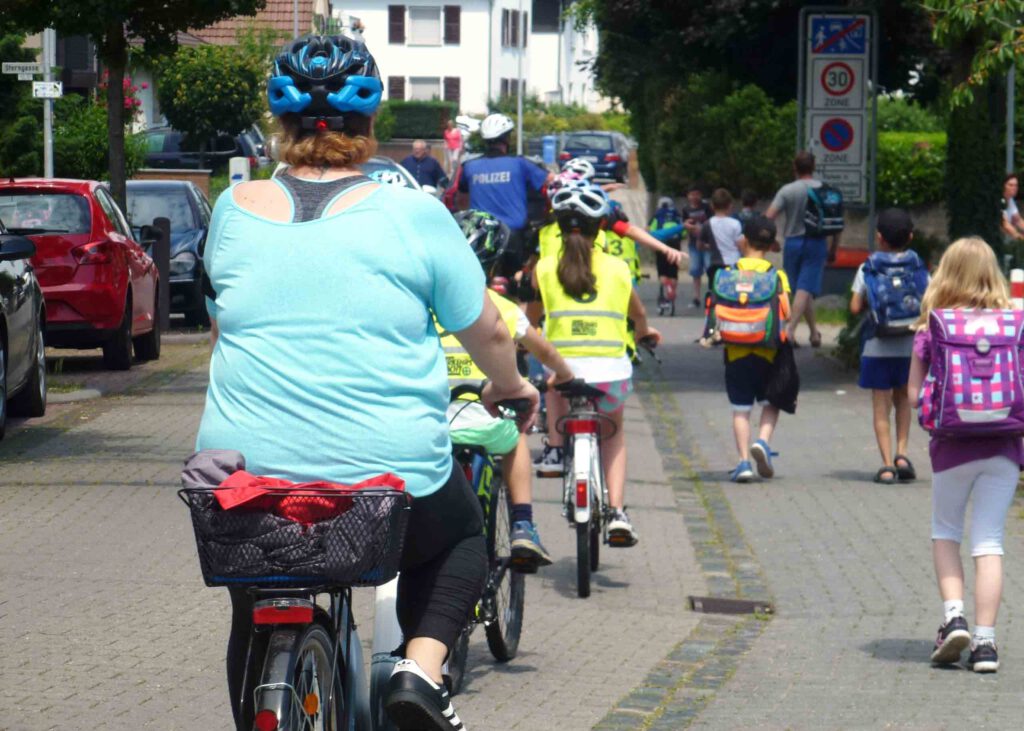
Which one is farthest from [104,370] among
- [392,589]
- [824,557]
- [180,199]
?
[392,589]

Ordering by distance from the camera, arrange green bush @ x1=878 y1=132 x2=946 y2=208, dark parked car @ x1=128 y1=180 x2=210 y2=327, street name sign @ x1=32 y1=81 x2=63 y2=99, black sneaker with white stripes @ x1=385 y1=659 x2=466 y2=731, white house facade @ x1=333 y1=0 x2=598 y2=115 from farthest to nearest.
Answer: white house facade @ x1=333 y1=0 x2=598 y2=115 < green bush @ x1=878 y1=132 x2=946 y2=208 < dark parked car @ x1=128 y1=180 x2=210 y2=327 < street name sign @ x1=32 y1=81 x2=63 y2=99 < black sneaker with white stripes @ x1=385 y1=659 x2=466 y2=731

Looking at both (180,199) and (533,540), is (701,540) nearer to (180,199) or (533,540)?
(533,540)

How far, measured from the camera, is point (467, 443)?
643 cm

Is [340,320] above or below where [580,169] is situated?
below

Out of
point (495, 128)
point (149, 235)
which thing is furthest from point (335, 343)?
point (149, 235)

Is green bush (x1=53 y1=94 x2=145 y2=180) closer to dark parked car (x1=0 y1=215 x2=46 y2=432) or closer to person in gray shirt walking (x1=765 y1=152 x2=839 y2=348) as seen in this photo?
person in gray shirt walking (x1=765 y1=152 x2=839 y2=348)

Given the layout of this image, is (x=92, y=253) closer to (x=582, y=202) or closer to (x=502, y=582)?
(x=582, y=202)

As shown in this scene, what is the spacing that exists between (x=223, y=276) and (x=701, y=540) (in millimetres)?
6933

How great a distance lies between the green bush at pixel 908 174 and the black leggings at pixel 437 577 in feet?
90.0

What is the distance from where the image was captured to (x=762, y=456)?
1249 centimetres

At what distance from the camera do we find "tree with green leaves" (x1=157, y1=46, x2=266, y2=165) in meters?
35.9

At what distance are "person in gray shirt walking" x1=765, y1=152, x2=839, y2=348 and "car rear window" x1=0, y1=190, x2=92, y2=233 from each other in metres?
6.80

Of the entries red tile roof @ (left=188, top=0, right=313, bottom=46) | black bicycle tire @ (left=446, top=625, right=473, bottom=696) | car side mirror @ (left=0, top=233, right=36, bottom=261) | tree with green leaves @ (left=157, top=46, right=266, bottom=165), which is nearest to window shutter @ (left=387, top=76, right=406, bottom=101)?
red tile roof @ (left=188, top=0, right=313, bottom=46)

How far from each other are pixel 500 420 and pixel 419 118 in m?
66.7
